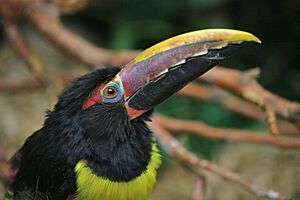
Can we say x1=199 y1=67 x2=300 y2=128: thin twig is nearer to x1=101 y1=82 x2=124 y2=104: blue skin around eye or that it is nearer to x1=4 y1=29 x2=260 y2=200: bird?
x1=4 y1=29 x2=260 y2=200: bird

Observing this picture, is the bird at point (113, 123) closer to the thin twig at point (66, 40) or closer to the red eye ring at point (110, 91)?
the red eye ring at point (110, 91)

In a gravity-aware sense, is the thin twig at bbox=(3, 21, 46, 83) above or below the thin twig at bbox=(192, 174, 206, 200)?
above

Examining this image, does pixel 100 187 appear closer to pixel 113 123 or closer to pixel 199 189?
pixel 113 123

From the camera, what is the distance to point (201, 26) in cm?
384

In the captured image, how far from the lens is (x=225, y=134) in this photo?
2.80 m

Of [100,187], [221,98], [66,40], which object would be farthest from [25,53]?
[100,187]

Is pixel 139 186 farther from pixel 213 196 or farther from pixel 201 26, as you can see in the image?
pixel 201 26

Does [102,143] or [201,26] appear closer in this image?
[102,143]

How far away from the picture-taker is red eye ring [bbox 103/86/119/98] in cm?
202

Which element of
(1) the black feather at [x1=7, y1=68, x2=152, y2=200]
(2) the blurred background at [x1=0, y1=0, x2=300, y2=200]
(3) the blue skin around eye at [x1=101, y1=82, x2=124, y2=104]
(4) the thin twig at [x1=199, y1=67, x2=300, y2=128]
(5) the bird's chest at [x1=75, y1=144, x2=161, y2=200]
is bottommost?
(2) the blurred background at [x1=0, y1=0, x2=300, y2=200]

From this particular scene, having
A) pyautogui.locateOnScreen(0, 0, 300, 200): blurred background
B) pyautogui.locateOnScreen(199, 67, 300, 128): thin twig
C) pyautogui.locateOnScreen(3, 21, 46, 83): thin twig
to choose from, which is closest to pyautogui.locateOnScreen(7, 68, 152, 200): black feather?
pyautogui.locateOnScreen(199, 67, 300, 128): thin twig

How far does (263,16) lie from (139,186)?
2.14 metres

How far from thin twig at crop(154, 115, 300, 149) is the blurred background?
1.39 feet

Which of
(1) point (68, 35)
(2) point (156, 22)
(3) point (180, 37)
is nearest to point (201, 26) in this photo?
(2) point (156, 22)
